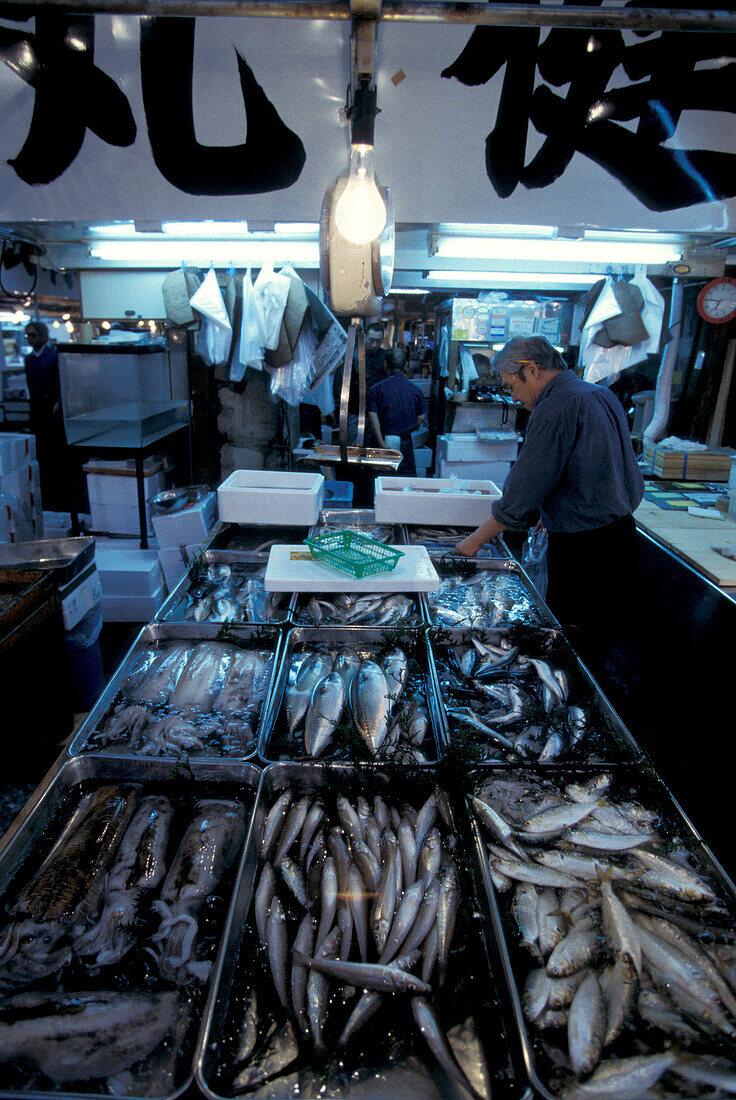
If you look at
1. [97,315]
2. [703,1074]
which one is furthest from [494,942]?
[97,315]

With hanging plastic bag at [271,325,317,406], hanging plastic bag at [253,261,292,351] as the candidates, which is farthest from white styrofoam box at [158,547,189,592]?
hanging plastic bag at [253,261,292,351]

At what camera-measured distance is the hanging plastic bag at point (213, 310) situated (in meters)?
6.68

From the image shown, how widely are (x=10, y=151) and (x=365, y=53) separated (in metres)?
1.94

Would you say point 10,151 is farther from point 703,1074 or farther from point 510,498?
point 703,1074

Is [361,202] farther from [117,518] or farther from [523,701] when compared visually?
[117,518]

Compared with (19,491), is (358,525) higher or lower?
higher

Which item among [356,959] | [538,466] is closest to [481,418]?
[538,466]

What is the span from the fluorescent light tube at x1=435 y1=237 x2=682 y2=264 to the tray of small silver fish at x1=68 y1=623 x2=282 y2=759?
12.9 ft

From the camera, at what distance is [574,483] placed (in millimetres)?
4242

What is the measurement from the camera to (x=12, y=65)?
2.81m

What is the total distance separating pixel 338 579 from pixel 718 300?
19.2 ft

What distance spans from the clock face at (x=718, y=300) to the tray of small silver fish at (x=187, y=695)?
6.24 meters

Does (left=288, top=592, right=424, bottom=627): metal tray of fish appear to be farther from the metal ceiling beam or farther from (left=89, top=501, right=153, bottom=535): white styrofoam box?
(left=89, top=501, right=153, bottom=535): white styrofoam box

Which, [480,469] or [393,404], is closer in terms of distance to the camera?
[393,404]
